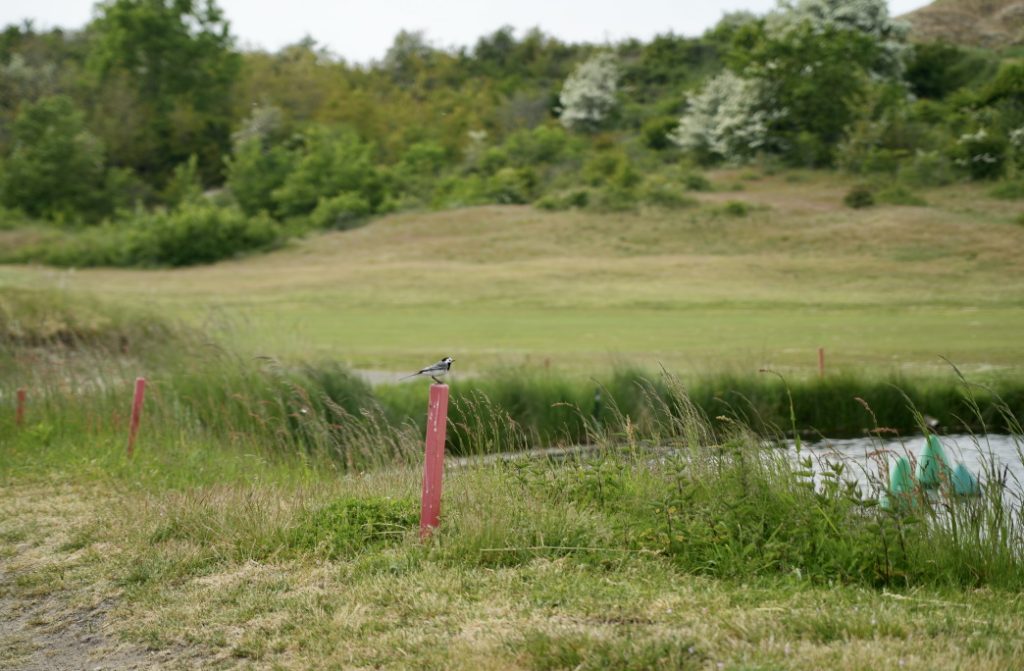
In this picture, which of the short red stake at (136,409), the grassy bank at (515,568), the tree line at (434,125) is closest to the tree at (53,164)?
the tree line at (434,125)

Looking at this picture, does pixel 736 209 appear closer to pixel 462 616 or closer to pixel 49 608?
pixel 49 608

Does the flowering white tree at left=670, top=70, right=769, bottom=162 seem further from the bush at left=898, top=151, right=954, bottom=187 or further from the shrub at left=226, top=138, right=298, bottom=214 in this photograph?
the shrub at left=226, top=138, right=298, bottom=214

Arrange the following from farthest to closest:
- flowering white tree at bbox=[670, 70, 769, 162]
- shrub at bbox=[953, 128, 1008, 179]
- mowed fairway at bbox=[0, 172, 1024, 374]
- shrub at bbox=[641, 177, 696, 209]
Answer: flowering white tree at bbox=[670, 70, 769, 162]
shrub at bbox=[641, 177, 696, 209]
shrub at bbox=[953, 128, 1008, 179]
mowed fairway at bbox=[0, 172, 1024, 374]

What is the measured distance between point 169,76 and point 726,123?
124 feet

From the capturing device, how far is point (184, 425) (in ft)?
41.4

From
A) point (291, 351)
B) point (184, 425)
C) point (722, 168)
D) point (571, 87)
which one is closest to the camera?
point (184, 425)

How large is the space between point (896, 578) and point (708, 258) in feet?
119

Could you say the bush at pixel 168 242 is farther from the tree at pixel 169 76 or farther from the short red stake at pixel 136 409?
the short red stake at pixel 136 409

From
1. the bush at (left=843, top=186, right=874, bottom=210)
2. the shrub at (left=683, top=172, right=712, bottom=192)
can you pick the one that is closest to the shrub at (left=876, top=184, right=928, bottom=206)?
the bush at (left=843, top=186, right=874, bottom=210)

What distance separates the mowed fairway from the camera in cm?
2277

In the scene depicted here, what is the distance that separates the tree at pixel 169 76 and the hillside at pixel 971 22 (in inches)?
1561

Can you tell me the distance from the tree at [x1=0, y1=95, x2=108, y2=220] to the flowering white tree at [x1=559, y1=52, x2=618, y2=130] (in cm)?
2622

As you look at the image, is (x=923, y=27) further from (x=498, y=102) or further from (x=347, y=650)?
(x=347, y=650)

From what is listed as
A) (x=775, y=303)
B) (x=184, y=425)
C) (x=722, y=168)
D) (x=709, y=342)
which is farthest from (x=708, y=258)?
(x=184, y=425)
